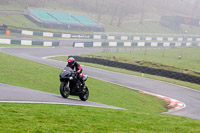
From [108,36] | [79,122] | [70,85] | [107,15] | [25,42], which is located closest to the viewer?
[79,122]

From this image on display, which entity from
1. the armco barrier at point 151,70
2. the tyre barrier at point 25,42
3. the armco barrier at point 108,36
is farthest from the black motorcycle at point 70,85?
the armco barrier at point 108,36

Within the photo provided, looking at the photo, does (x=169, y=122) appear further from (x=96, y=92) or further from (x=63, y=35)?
(x=63, y=35)

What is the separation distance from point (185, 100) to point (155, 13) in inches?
3761

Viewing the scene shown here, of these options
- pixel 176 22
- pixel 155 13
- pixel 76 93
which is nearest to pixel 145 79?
pixel 76 93

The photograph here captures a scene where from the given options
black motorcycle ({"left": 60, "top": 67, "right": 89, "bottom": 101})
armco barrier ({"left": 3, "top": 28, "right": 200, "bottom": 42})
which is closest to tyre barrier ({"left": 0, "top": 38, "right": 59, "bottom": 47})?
armco barrier ({"left": 3, "top": 28, "right": 200, "bottom": 42})

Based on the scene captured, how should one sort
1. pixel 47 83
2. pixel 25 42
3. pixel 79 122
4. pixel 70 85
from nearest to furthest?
pixel 79 122, pixel 70 85, pixel 47 83, pixel 25 42

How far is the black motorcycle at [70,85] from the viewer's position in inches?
523

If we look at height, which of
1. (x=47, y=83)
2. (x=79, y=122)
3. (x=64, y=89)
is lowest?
(x=47, y=83)

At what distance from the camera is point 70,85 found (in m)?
14.1

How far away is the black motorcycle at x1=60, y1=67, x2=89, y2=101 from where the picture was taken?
13.3 metres

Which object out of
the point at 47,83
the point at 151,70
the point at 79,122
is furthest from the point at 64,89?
the point at 151,70

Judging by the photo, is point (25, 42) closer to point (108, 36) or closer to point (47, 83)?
point (108, 36)

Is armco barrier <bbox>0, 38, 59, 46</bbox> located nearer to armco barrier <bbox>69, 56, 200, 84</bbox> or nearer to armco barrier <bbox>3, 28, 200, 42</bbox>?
armco barrier <bbox>3, 28, 200, 42</bbox>

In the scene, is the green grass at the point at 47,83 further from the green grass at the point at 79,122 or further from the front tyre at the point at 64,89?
→ the green grass at the point at 79,122
